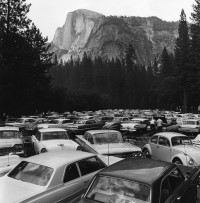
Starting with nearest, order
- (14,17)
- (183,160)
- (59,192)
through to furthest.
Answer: (59,192) < (183,160) < (14,17)

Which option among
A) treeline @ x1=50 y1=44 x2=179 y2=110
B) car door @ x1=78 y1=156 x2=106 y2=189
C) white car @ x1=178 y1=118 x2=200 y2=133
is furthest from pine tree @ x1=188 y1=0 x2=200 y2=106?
car door @ x1=78 y1=156 x2=106 y2=189

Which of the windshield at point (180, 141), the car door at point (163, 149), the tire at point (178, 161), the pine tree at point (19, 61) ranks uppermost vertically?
the pine tree at point (19, 61)

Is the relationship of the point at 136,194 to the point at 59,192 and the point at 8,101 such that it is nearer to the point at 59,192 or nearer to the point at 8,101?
the point at 59,192

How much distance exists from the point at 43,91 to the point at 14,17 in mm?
10786

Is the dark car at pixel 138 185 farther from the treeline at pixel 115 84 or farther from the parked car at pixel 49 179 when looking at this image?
the treeline at pixel 115 84

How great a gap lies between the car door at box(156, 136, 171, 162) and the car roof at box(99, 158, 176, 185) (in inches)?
230

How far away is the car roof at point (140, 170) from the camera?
17.0 ft

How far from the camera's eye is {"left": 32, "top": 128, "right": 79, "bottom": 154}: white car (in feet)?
41.1

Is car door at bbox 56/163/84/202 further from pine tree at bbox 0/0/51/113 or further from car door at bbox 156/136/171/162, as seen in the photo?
pine tree at bbox 0/0/51/113

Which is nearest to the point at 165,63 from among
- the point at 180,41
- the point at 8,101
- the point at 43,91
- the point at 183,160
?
the point at 180,41

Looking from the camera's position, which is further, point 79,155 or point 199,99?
point 199,99

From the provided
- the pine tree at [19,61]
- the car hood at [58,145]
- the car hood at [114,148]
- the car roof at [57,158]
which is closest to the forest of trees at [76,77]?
the pine tree at [19,61]

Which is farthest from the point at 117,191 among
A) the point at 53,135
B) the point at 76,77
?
the point at 76,77

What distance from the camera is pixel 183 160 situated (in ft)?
35.1
